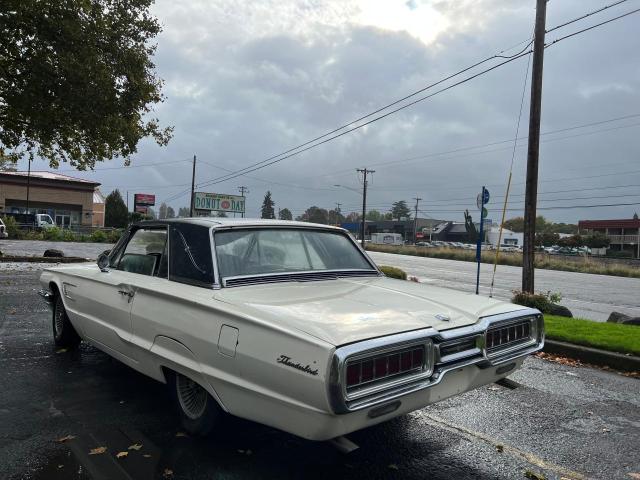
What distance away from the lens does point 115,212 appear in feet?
234

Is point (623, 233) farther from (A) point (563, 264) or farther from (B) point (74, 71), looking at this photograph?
(B) point (74, 71)

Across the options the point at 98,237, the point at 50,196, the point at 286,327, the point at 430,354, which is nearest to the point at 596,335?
the point at 430,354

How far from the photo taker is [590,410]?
15.0ft

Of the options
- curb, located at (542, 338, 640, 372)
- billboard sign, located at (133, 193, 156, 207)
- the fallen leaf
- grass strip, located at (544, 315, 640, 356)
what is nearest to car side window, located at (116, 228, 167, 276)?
the fallen leaf

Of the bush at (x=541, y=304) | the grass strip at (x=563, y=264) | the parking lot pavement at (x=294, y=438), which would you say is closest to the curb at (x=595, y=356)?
the parking lot pavement at (x=294, y=438)

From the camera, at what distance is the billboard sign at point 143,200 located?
7081cm

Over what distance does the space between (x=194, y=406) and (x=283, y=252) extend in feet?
4.26

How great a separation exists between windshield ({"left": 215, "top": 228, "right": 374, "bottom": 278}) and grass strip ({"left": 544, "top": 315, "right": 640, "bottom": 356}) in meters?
4.02

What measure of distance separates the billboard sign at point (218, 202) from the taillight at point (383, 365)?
57906 millimetres

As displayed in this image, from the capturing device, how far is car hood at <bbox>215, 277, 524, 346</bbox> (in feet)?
8.82

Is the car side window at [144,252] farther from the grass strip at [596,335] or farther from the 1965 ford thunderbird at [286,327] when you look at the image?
the grass strip at [596,335]

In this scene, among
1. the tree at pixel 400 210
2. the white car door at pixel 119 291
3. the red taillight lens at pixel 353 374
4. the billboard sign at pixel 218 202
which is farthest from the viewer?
the tree at pixel 400 210

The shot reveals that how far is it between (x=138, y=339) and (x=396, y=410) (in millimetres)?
2032

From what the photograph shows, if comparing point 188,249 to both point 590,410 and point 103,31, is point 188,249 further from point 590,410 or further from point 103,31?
point 103,31
